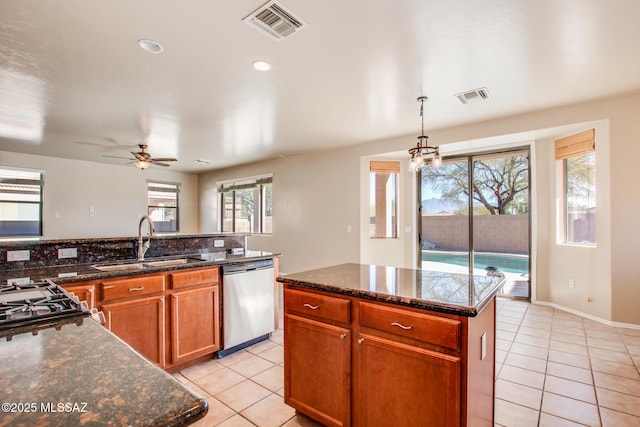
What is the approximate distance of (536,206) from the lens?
4.55 meters

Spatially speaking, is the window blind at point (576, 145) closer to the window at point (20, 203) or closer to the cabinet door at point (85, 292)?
the cabinet door at point (85, 292)

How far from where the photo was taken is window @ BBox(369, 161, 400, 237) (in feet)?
18.6

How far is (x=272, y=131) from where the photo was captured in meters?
4.77

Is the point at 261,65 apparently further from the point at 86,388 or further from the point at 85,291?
the point at 86,388

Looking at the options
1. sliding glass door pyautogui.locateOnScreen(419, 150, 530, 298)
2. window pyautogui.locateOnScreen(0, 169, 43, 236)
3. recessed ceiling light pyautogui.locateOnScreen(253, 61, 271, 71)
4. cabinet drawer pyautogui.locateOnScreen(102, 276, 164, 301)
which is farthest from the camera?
window pyautogui.locateOnScreen(0, 169, 43, 236)

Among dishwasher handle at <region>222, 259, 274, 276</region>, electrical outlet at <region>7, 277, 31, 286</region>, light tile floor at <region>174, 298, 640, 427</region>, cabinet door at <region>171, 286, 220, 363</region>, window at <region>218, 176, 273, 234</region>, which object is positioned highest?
window at <region>218, 176, 273, 234</region>

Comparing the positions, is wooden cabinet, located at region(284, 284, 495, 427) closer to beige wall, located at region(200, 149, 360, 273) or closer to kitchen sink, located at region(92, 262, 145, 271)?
kitchen sink, located at region(92, 262, 145, 271)

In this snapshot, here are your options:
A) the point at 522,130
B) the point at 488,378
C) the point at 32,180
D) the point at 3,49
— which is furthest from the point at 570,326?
the point at 32,180

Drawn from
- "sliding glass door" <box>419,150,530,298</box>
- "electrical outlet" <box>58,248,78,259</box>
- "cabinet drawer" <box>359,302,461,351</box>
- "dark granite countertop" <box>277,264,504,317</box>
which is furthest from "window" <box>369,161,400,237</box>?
"electrical outlet" <box>58,248,78,259</box>

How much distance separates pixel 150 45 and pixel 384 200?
4268mm

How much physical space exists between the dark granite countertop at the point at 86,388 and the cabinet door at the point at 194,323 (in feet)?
5.56

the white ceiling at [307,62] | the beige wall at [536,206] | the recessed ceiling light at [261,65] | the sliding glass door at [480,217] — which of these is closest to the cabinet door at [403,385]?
the white ceiling at [307,62]

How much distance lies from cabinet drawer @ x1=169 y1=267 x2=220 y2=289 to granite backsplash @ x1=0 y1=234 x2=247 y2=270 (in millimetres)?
676

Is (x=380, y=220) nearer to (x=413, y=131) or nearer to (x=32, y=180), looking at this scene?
(x=413, y=131)
